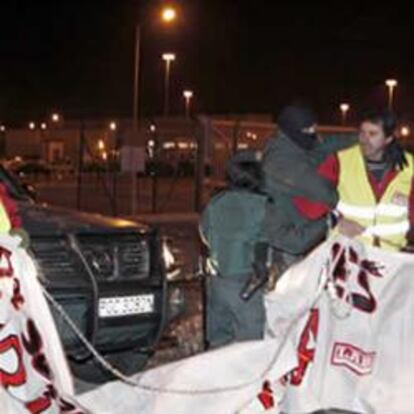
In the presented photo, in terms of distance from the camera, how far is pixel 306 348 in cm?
629

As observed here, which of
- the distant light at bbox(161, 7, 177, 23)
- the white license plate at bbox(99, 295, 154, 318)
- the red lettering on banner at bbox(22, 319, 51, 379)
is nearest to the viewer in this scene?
the red lettering on banner at bbox(22, 319, 51, 379)

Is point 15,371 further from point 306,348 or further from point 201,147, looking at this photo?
point 201,147

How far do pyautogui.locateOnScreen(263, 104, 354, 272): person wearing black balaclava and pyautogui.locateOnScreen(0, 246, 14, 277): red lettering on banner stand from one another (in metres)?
2.03

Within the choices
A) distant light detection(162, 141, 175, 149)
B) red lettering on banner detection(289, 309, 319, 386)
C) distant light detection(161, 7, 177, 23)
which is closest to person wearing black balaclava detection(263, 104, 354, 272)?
red lettering on banner detection(289, 309, 319, 386)

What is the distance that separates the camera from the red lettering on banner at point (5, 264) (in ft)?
17.9

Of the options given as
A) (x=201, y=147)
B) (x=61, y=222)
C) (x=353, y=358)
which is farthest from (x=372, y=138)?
(x=201, y=147)

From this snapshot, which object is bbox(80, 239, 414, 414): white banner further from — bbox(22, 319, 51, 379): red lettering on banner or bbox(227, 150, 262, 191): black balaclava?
bbox(227, 150, 262, 191): black balaclava

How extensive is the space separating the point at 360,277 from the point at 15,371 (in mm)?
2065

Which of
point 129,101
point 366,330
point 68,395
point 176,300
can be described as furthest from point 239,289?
point 129,101

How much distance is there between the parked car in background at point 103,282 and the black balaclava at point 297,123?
1253 millimetres

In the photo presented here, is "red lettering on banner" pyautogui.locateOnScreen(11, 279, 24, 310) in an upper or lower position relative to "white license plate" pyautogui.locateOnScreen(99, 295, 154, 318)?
upper

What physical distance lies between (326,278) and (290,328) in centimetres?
35

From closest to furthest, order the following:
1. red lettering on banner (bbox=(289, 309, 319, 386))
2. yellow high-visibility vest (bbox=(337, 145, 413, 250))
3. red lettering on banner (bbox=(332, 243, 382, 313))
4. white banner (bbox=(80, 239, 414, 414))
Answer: white banner (bbox=(80, 239, 414, 414))
red lettering on banner (bbox=(289, 309, 319, 386))
red lettering on banner (bbox=(332, 243, 382, 313))
yellow high-visibility vest (bbox=(337, 145, 413, 250))

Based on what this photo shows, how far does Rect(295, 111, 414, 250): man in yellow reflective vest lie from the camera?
6879mm
